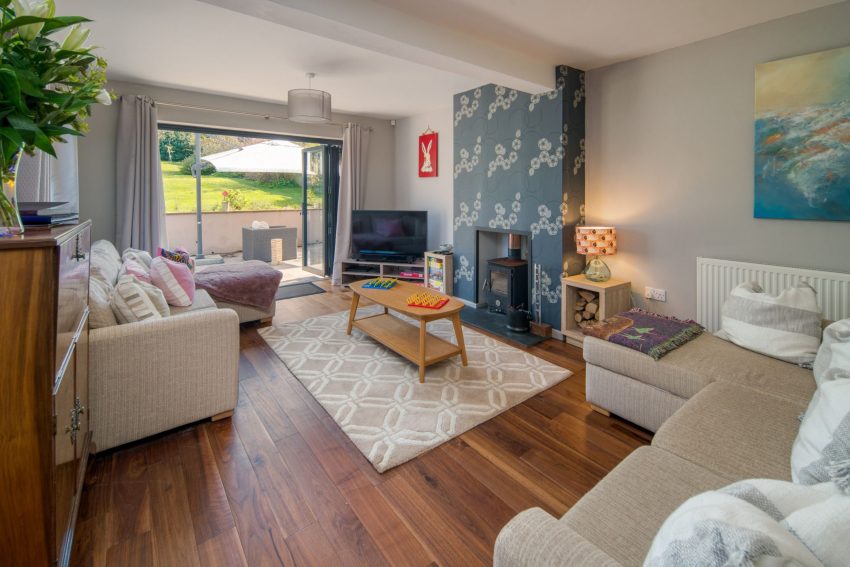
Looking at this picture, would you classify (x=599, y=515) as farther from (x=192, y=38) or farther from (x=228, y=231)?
(x=228, y=231)

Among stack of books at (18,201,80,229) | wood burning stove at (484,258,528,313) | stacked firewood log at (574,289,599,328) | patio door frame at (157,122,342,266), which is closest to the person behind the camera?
stack of books at (18,201,80,229)

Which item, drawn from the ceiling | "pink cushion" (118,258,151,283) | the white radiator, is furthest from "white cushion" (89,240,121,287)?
the white radiator

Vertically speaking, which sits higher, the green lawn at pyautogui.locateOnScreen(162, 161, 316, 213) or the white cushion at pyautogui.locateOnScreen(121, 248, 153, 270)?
the green lawn at pyautogui.locateOnScreen(162, 161, 316, 213)

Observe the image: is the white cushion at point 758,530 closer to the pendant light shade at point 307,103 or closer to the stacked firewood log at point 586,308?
the stacked firewood log at point 586,308

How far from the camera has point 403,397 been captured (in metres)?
2.66

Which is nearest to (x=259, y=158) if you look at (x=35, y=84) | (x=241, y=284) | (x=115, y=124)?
(x=115, y=124)

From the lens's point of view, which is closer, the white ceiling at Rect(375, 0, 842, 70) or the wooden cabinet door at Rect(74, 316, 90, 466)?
the wooden cabinet door at Rect(74, 316, 90, 466)

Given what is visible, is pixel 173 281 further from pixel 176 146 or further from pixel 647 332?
pixel 176 146

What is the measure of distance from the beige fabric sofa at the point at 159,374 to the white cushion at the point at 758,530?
219 cm

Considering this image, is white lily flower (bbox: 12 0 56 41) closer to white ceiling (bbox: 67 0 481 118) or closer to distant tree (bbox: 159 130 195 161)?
white ceiling (bbox: 67 0 481 118)

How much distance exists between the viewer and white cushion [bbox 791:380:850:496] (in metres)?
0.91

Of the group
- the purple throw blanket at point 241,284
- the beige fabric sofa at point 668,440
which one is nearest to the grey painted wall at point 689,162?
the beige fabric sofa at point 668,440

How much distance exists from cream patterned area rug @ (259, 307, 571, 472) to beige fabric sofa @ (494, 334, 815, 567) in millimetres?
627

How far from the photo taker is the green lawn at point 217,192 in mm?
7957
